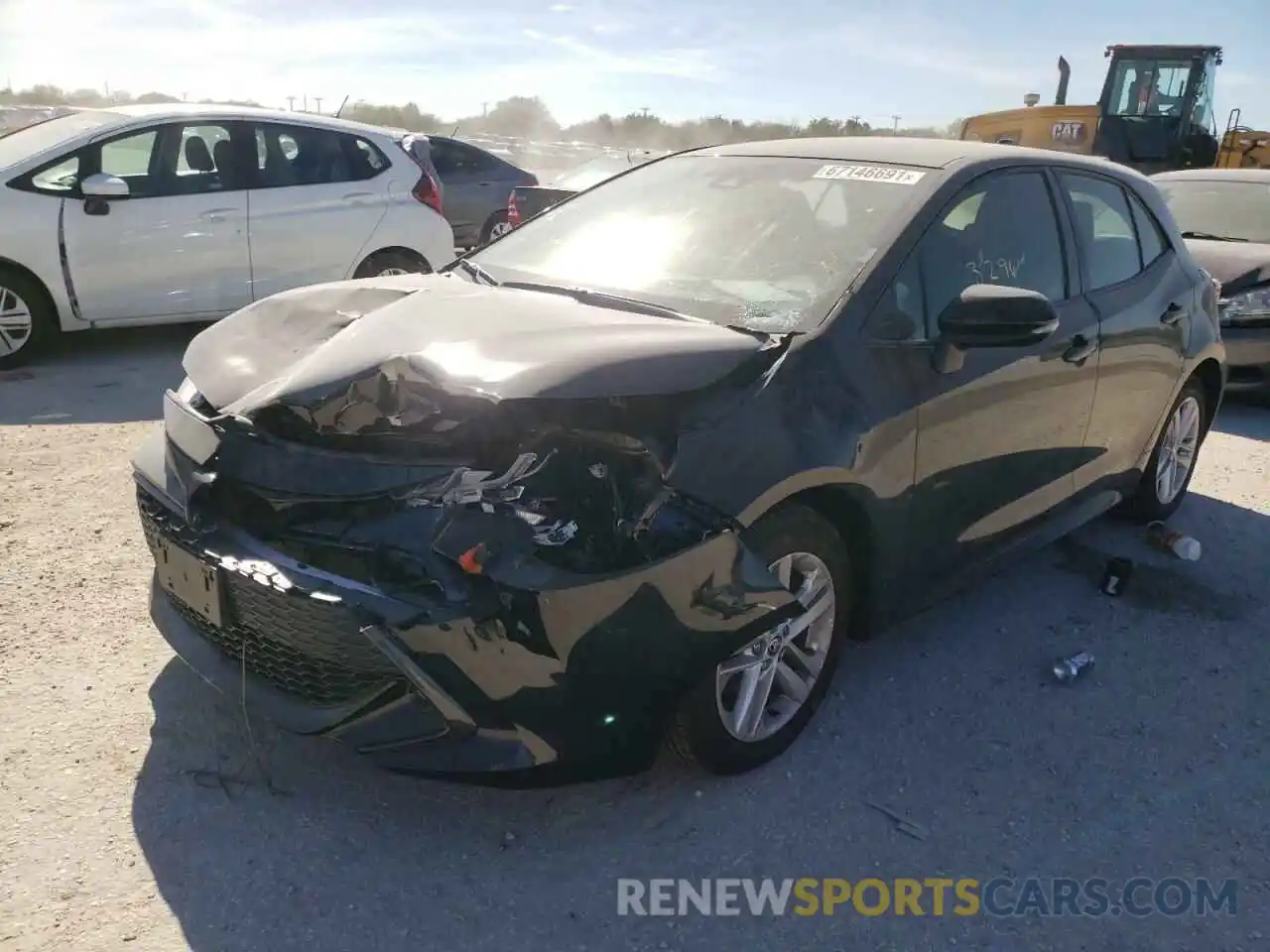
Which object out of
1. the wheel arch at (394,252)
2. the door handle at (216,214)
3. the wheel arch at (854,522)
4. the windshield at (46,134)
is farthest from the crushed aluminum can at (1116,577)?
the windshield at (46,134)

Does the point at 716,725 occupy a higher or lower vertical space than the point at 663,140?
lower

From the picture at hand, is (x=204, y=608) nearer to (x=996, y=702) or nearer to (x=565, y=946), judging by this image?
(x=565, y=946)

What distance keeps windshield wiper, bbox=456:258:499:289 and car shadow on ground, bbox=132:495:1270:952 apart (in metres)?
1.61

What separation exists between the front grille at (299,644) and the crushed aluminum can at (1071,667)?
2345mm

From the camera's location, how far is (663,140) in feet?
172

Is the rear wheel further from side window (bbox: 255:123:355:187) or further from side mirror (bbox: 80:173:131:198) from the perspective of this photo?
side mirror (bbox: 80:173:131:198)

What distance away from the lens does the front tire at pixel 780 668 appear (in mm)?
2710

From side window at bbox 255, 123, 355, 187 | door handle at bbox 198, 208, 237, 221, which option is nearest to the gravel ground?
door handle at bbox 198, 208, 237, 221

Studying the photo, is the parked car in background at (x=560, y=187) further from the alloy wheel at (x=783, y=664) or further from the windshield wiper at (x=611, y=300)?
the alloy wheel at (x=783, y=664)

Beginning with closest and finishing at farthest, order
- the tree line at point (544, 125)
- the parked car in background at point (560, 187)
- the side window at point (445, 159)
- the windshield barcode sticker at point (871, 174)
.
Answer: the windshield barcode sticker at point (871, 174) < the parked car in background at point (560, 187) < the side window at point (445, 159) < the tree line at point (544, 125)

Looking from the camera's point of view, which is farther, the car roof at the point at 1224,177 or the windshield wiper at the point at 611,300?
the car roof at the point at 1224,177

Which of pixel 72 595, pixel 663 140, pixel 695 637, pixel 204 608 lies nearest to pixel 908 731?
pixel 695 637

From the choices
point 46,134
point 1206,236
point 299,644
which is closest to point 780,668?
point 299,644

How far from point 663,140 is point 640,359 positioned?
2071 inches
